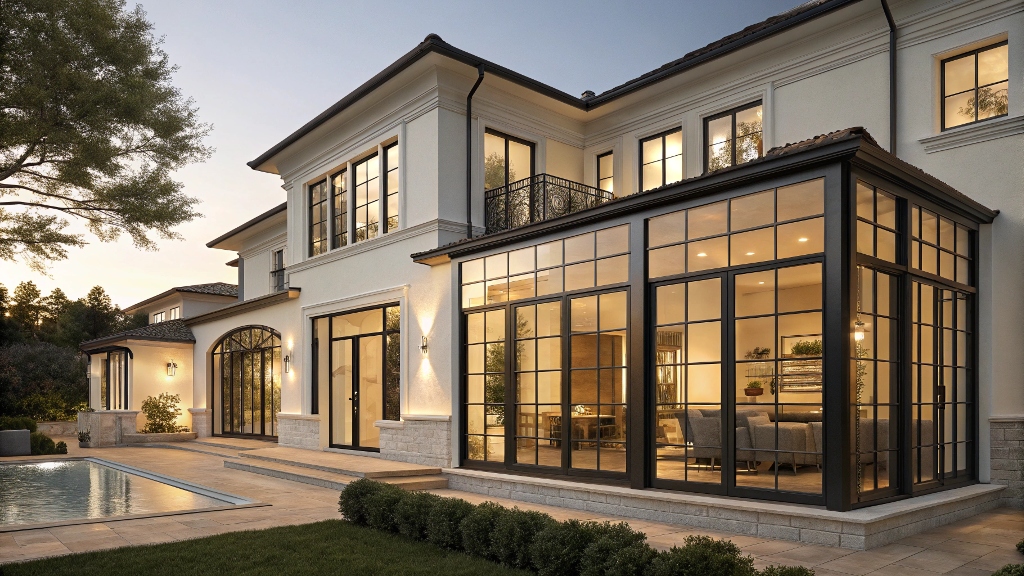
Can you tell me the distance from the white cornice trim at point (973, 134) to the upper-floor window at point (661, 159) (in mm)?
4042

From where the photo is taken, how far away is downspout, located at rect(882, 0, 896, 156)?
9.84 meters

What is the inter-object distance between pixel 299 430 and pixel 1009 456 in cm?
1298

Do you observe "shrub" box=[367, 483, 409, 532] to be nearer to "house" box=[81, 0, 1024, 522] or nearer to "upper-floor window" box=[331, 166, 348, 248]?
"house" box=[81, 0, 1024, 522]

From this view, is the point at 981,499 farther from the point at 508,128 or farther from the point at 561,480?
the point at 508,128

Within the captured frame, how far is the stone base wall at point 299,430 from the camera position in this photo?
51.5 feet

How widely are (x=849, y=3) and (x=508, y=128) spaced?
5764 mm

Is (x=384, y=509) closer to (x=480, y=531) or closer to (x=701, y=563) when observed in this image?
(x=480, y=531)

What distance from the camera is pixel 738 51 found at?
1140cm

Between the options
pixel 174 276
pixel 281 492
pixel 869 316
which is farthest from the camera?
pixel 174 276

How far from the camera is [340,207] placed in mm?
15531

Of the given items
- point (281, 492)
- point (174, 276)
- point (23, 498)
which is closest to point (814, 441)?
point (281, 492)

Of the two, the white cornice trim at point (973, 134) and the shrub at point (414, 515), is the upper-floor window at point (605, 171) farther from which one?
the shrub at point (414, 515)

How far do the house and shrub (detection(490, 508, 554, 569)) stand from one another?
2.53 m

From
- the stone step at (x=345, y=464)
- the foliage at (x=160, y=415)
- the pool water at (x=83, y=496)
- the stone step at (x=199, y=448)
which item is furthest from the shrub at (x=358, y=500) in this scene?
the foliage at (x=160, y=415)
